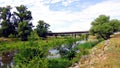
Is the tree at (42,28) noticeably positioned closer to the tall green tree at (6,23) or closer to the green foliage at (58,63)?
the tall green tree at (6,23)

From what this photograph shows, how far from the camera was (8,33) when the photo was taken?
384ft

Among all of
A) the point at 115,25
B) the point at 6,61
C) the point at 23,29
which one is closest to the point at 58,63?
the point at 6,61

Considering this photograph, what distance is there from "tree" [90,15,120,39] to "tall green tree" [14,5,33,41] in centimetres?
2100

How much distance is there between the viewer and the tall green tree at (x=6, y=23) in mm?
115062

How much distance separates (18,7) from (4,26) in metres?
8.82

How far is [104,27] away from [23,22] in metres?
26.9

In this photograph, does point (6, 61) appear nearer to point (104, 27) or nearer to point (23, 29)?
point (104, 27)

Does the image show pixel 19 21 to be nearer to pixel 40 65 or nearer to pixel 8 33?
pixel 8 33

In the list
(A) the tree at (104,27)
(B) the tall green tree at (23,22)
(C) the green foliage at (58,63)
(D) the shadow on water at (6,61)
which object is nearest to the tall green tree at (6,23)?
(B) the tall green tree at (23,22)

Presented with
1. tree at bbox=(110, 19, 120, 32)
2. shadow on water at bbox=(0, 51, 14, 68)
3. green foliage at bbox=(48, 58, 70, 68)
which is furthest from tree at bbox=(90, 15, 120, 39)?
green foliage at bbox=(48, 58, 70, 68)

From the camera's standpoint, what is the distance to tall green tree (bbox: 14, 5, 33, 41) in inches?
4382

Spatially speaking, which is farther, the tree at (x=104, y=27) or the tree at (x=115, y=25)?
the tree at (x=115, y=25)

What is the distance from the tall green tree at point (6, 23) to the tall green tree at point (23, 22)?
7.95 ft

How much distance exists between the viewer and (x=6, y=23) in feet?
382
